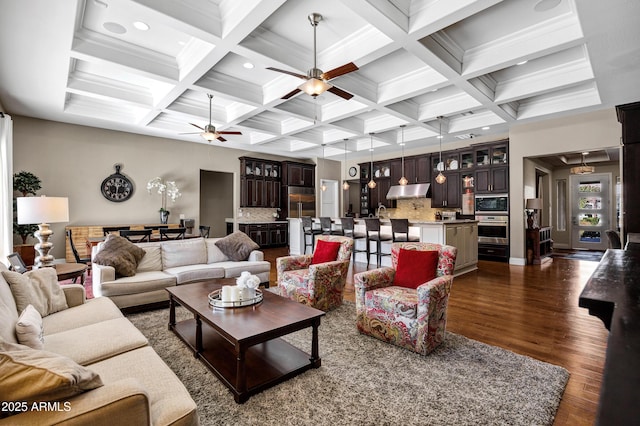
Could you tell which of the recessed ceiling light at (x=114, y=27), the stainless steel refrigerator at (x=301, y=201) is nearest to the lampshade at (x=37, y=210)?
the recessed ceiling light at (x=114, y=27)

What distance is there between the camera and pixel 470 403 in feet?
6.33

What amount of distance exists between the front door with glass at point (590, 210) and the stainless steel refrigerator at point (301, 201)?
26.4 feet

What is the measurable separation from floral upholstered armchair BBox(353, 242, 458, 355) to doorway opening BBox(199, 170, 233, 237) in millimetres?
7521

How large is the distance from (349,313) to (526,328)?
176cm

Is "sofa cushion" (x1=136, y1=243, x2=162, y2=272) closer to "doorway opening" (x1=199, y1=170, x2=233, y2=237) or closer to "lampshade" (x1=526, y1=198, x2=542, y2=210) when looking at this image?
"doorway opening" (x1=199, y1=170, x2=233, y2=237)

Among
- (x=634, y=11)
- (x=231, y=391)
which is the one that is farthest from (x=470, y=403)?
(x=634, y=11)

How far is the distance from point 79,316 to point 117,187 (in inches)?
219

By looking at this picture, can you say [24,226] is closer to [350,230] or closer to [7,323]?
[7,323]

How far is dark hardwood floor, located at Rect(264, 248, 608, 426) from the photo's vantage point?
2.12 metres

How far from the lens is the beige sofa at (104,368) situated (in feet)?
3.47

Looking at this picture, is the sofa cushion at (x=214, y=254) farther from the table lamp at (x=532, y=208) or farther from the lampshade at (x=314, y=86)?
the table lamp at (x=532, y=208)

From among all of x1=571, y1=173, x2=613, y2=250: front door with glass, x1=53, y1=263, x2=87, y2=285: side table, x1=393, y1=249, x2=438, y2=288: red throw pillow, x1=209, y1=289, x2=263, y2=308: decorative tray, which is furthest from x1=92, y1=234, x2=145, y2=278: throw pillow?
x1=571, y1=173, x2=613, y2=250: front door with glass

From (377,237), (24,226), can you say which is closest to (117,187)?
(24,226)

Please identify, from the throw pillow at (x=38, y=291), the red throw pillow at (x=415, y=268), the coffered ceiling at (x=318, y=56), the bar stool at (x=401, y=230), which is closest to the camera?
the throw pillow at (x=38, y=291)
